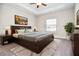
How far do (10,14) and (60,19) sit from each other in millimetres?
1197

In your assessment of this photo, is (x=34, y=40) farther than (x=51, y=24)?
Yes

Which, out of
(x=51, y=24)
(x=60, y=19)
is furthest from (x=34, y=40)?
(x=60, y=19)

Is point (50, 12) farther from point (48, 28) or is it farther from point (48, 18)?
point (48, 28)

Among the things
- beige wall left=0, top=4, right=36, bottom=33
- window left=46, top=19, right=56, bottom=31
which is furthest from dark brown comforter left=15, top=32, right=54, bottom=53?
beige wall left=0, top=4, right=36, bottom=33

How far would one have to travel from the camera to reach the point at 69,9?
4.41 ft

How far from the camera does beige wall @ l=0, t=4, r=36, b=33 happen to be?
121 cm

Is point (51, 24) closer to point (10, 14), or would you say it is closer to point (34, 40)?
point (34, 40)

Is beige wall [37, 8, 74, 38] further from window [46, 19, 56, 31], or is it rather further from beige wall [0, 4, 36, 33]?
beige wall [0, 4, 36, 33]

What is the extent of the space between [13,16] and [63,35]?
1315mm

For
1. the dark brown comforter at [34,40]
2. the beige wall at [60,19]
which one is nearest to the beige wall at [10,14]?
the beige wall at [60,19]

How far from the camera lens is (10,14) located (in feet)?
4.50

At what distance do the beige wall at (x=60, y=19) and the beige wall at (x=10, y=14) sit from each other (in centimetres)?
20

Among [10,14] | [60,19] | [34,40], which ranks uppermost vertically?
[10,14]

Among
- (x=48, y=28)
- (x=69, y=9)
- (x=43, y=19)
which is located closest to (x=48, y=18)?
(x=43, y=19)
